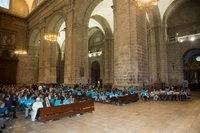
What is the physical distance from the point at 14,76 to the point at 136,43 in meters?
18.0

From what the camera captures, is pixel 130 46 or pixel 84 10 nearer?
pixel 130 46

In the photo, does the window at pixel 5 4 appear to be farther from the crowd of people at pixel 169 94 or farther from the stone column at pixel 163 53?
the crowd of people at pixel 169 94

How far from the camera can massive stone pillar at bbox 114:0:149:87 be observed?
31.8 ft

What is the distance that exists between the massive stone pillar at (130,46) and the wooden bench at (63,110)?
4.58 m

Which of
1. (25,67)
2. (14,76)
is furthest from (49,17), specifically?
(14,76)

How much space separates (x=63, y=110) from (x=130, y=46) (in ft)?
22.2

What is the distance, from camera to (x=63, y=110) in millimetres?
Result: 5176

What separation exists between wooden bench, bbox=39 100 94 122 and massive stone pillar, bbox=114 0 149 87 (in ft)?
15.0

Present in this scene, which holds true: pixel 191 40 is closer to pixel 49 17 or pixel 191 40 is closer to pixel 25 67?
pixel 49 17

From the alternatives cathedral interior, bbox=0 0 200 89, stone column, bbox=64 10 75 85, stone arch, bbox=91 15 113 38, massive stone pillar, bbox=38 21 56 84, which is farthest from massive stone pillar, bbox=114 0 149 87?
massive stone pillar, bbox=38 21 56 84

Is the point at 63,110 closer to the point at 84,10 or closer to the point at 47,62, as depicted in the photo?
the point at 84,10

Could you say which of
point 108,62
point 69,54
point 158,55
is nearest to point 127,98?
point 69,54

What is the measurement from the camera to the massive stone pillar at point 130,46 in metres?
9.68

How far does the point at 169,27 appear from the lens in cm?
1873
